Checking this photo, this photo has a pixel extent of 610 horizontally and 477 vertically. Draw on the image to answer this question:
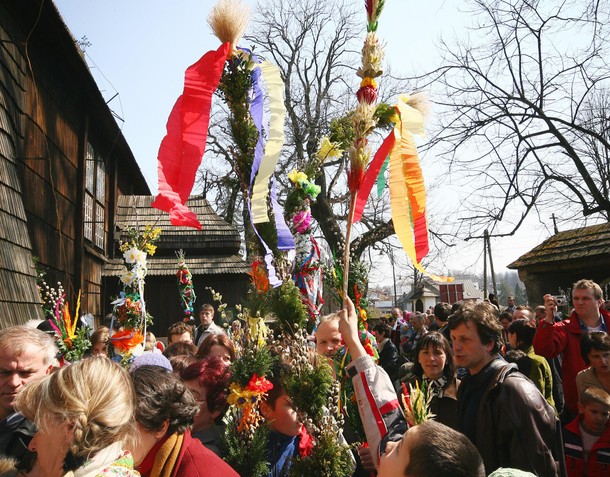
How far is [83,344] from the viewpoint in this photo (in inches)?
190

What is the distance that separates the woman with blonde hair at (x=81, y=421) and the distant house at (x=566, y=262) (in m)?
13.1

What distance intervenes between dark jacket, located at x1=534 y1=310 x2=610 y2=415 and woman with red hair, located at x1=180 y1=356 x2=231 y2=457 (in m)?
3.80

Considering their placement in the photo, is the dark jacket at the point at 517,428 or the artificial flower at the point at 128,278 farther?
the artificial flower at the point at 128,278

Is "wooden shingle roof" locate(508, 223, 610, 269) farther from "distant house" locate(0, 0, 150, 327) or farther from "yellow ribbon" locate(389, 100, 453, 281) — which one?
"yellow ribbon" locate(389, 100, 453, 281)

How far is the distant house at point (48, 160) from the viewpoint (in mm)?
7406

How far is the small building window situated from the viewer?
1364cm

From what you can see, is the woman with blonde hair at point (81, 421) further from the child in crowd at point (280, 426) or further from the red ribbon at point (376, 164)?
the red ribbon at point (376, 164)

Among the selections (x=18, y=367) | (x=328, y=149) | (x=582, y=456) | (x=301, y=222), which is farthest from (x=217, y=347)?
(x=582, y=456)

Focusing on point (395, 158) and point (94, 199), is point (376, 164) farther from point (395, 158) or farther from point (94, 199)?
point (94, 199)

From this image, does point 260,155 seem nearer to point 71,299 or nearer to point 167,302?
point 71,299

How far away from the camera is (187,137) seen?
10.4 ft

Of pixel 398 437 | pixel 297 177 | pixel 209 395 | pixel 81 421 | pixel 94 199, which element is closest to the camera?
pixel 81 421

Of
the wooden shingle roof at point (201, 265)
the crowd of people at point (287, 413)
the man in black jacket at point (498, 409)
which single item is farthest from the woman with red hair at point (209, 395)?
the wooden shingle roof at point (201, 265)

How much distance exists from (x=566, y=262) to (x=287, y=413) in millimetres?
13246
